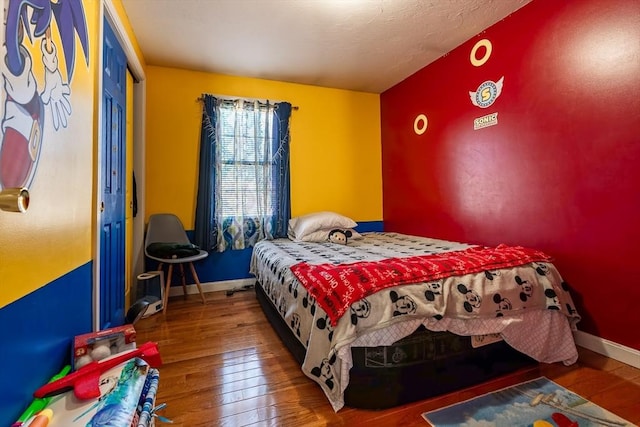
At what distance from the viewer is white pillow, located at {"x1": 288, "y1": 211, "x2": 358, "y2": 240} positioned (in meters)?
3.12

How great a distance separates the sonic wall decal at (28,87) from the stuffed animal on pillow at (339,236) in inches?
89.6

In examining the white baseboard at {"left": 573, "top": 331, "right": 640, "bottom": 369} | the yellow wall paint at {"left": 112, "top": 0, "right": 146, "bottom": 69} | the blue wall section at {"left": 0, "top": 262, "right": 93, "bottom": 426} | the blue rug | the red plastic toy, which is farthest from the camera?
the yellow wall paint at {"left": 112, "top": 0, "right": 146, "bottom": 69}

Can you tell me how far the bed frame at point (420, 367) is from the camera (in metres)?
1.38

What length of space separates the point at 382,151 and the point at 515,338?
282 centimetres

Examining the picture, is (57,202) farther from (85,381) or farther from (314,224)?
(314,224)

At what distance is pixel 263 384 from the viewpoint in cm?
159

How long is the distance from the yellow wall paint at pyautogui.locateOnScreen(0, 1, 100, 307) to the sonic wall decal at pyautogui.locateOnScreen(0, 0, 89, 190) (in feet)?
0.09

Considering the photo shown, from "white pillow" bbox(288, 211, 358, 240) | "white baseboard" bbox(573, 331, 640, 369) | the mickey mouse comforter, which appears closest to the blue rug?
the mickey mouse comforter

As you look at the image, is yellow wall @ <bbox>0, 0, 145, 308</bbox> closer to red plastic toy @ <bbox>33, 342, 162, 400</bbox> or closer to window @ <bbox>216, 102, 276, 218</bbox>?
red plastic toy @ <bbox>33, 342, 162, 400</bbox>

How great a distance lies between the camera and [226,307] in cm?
277

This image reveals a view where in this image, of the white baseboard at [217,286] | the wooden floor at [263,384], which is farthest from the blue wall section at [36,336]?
the white baseboard at [217,286]

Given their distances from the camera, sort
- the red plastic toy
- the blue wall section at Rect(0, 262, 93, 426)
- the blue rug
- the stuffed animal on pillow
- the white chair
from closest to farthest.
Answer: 1. the blue wall section at Rect(0, 262, 93, 426)
2. the red plastic toy
3. the blue rug
4. the white chair
5. the stuffed animal on pillow

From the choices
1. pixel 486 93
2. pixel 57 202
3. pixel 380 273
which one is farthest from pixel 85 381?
pixel 486 93

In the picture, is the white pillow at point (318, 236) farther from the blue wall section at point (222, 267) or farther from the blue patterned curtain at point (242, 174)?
the blue wall section at point (222, 267)
